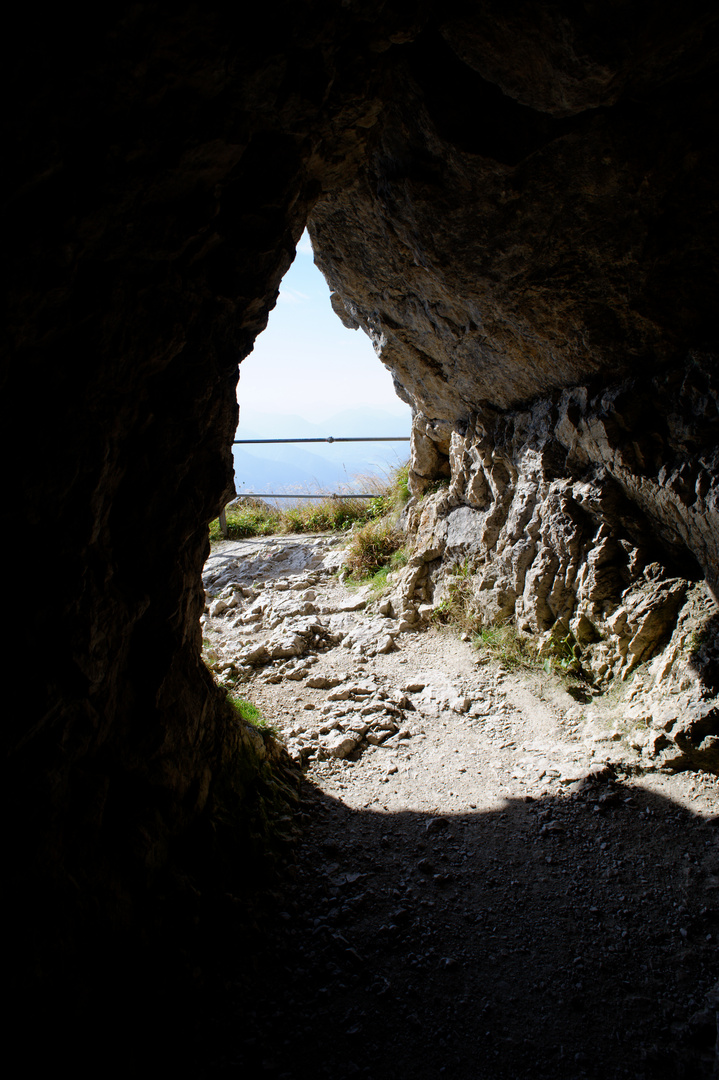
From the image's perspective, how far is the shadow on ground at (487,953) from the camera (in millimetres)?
2172

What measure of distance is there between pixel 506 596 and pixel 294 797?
3.03 metres

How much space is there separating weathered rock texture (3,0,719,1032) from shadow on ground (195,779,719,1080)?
0.76m

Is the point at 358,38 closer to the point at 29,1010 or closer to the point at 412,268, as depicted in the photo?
the point at 412,268

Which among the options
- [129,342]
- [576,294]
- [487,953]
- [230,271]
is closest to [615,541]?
[576,294]

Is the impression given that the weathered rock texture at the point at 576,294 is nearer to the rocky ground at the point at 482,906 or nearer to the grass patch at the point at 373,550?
the rocky ground at the point at 482,906

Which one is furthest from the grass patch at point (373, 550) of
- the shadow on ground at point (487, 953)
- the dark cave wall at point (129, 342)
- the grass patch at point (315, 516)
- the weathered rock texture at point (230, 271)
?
the dark cave wall at point (129, 342)

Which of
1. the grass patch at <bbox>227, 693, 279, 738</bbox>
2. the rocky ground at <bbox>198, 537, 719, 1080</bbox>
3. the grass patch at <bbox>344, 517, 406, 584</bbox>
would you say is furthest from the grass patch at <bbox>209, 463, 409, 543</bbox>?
the grass patch at <bbox>227, 693, 279, 738</bbox>

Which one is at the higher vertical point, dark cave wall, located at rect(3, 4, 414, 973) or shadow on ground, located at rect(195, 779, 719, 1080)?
dark cave wall, located at rect(3, 4, 414, 973)

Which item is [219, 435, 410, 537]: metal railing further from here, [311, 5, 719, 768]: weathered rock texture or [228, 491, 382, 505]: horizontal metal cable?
[311, 5, 719, 768]: weathered rock texture

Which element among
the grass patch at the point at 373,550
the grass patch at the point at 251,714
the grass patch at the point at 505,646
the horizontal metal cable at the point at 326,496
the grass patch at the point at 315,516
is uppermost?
the horizontal metal cable at the point at 326,496

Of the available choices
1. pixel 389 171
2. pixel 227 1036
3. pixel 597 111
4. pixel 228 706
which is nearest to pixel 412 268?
pixel 389 171

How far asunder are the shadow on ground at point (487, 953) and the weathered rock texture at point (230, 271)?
76cm

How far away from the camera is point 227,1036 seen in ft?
7.45

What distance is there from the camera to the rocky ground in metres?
2.20
